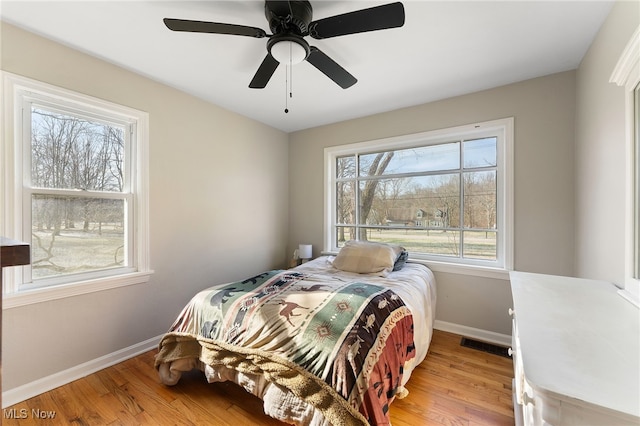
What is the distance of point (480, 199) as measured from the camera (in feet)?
9.49

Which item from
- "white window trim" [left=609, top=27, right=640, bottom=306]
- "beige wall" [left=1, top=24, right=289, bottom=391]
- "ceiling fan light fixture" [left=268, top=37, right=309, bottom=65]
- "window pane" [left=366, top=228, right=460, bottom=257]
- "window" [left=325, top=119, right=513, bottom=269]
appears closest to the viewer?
"white window trim" [left=609, top=27, right=640, bottom=306]

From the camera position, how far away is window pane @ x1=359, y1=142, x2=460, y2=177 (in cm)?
306

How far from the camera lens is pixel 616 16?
5.42 ft

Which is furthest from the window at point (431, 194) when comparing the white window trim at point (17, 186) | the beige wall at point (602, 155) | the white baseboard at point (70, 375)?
the white window trim at point (17, 186)

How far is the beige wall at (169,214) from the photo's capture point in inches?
77.7

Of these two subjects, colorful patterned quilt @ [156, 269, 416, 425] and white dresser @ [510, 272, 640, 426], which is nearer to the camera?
white dresser @ [510, 272, 640, 426]

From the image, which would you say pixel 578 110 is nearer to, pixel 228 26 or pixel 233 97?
pixel 228 26

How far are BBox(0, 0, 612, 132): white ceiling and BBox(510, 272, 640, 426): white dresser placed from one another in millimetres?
1733

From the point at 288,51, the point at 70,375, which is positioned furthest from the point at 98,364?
the point at 288,51

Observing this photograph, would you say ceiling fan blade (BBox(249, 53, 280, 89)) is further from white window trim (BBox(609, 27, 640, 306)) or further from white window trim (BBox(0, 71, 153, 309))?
white window trim (BBox(609, 27, 640, 306))

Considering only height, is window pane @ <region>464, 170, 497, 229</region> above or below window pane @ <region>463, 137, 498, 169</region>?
below

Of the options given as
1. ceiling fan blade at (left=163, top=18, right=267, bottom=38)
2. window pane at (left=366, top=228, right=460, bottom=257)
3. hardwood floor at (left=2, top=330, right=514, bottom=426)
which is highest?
ceiling fan blade at (left=163, top=18, right=267, bottom=38)

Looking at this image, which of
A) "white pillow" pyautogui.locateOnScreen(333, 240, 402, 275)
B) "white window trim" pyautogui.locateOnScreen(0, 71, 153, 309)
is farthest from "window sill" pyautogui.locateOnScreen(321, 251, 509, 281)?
"white window trim" pyautogui.locateOnScreen(0, 71, 153, 309)

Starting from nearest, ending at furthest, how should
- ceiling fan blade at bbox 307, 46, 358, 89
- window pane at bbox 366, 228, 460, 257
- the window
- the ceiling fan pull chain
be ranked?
ceiling fan blade at bbox 307, 46, 358, 89 → the ceiling fan pull chain → the window → window pane at bbox 366, 228, 460, 257
